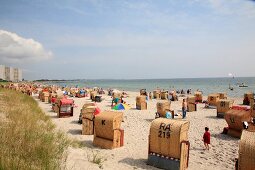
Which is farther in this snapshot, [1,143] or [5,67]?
[5,67]

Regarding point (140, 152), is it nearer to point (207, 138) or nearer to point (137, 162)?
point (137, 162)

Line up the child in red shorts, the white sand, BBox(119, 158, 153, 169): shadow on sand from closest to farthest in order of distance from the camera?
the white sand < BBox(119, 158, 153, 169): shadow on sand < the child in red shorts

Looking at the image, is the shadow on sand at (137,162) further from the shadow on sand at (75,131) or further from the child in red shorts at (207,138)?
the shadow on sand at (75,131)

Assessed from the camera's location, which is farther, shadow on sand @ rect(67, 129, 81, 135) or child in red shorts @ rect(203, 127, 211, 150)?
shadow on sand @ rect(67, 129, 81, 135)

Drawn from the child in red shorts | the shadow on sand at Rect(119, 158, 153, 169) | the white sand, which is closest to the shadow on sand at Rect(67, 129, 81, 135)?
the white sand

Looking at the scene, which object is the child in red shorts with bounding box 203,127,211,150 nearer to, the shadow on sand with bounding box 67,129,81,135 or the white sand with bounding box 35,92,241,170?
the white sand with bounding box 35,92,241,170

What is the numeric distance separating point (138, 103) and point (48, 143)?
63.1ft

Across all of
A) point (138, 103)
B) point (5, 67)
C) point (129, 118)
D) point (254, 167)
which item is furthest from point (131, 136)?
point (5, 67)

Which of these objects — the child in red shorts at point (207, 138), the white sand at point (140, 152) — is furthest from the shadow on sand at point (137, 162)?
the child in red shorts at point (207, 138)

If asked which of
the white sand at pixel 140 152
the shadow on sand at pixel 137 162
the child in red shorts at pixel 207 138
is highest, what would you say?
the child in red shorts at pixel 207 138

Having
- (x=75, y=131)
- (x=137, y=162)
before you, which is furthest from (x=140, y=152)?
(x=75, y=131)

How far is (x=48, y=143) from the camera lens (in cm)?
893

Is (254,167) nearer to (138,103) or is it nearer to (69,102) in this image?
(69,102)

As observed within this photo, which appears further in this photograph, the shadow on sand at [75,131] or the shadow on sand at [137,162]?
the shadow on sand at [75,131]
